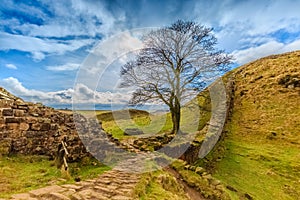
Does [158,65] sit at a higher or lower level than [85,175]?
higher

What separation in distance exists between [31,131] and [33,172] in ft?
6.91

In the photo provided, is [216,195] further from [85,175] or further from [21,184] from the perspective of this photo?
Answer: [21,184]

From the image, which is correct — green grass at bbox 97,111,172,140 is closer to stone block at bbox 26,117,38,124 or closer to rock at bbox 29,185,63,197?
stone block at bbox 26,117,38,124

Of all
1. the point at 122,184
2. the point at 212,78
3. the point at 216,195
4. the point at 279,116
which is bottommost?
the point at 216,195

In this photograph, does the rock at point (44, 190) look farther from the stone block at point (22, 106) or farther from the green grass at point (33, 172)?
the stone block at point (22, 106)

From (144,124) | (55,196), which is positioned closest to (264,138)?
(144,124)

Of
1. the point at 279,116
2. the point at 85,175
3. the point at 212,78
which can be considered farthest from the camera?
the point at 279,116

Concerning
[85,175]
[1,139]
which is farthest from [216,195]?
[1,139]

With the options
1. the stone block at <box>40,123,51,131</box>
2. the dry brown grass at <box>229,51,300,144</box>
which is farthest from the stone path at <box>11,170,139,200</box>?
the dry brown grass at <box>229,51,300,144</box>

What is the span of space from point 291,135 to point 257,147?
2.81 metres

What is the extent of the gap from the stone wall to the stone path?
2306mm

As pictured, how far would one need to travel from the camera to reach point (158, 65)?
16.9 meters

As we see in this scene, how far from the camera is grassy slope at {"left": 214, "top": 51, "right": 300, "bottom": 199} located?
37.3 ft

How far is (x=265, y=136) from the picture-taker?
1673 centimetres
